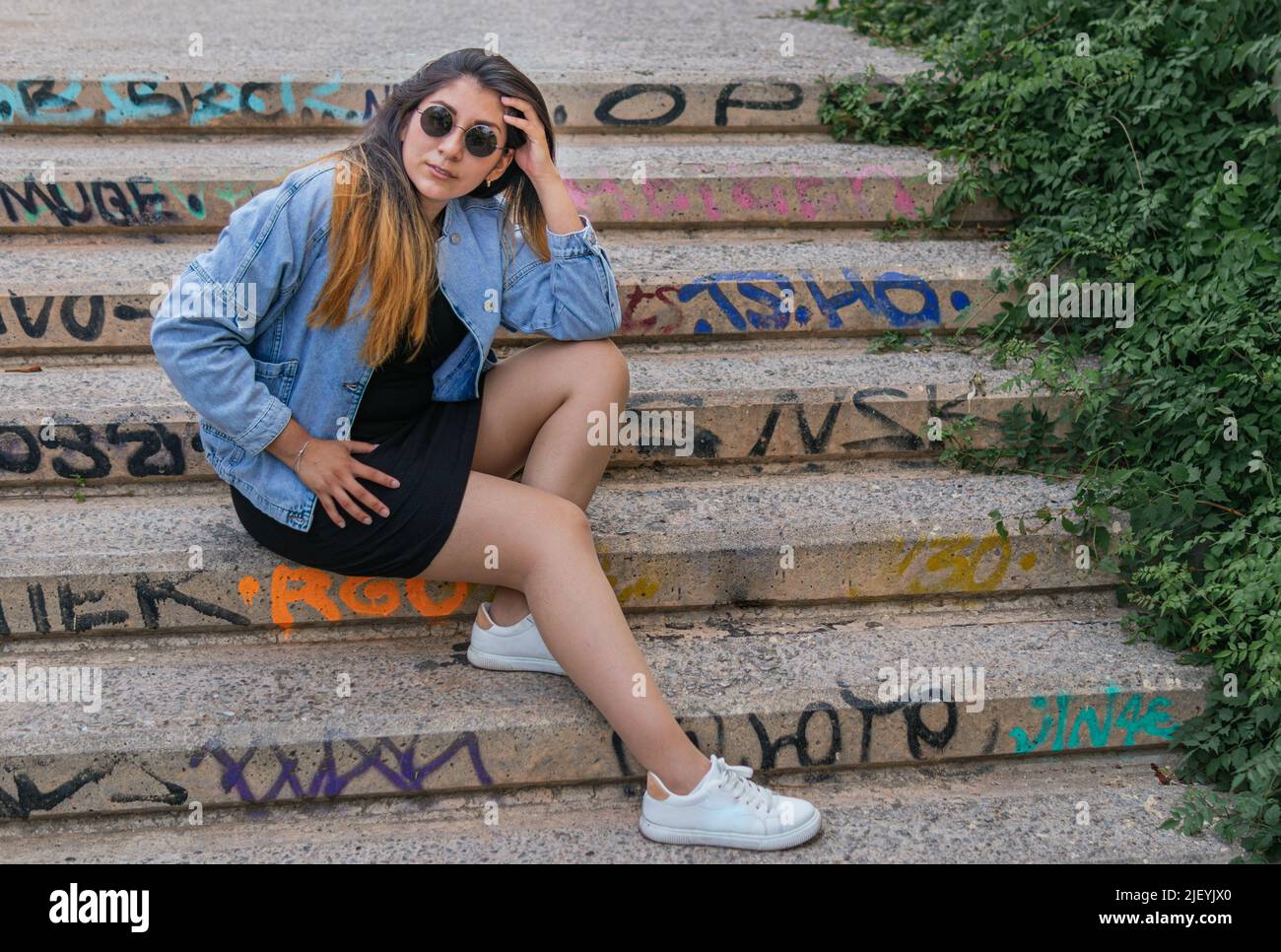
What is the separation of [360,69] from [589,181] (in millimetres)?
1172

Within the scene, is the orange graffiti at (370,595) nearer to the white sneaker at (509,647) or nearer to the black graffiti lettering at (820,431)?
the white sneaker at (509,647)

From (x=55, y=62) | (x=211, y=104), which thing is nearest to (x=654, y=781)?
(x=211, y=104)

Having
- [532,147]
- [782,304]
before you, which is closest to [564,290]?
[532,147]

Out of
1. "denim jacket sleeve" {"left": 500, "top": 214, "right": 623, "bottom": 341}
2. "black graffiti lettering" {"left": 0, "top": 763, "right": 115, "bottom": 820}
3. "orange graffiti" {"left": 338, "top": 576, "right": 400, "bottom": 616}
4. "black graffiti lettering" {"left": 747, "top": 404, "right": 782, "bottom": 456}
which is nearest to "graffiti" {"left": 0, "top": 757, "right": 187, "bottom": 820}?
"black graffiti lettering" {"left": 0, "top": 763, "right": 115, "bottom": 820}

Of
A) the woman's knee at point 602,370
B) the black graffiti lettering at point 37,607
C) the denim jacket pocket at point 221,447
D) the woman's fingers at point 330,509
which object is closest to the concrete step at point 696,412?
the woman's knee at point 602,370

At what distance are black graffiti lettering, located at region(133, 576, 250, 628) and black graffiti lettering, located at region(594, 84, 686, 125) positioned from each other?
251cm

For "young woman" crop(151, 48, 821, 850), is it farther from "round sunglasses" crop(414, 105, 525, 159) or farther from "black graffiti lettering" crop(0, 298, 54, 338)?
"black graffiti lettering" crop(0, 298, 54, 338)

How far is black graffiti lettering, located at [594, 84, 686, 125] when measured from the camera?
176 inches

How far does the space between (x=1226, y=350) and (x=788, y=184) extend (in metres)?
1.60

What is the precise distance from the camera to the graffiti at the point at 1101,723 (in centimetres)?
289

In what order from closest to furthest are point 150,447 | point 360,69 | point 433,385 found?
point 433,385 → point 150,447 → point 360,69

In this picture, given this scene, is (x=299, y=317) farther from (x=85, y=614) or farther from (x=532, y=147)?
(x=85, y=614)

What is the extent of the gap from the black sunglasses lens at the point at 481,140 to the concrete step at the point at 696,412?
0.93m

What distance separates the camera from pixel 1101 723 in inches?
114
